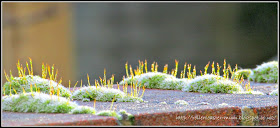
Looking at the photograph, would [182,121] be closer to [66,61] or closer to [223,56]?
[66,61]

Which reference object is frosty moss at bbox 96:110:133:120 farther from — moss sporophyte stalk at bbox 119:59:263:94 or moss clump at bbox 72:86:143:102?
moss sporophyte stalk at bbox 119:59:263:94

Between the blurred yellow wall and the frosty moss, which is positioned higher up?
the blurred yellow wall

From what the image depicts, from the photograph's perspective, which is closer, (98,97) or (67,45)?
(98,97)

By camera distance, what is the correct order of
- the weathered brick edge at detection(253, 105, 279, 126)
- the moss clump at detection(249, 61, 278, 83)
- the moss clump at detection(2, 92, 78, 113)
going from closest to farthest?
1. the moss clump at detection(2, 92, 78, 113)
2. the weathered brick edge at detection(253, 105, 279, 126)
3. the moss clump at detection(249, 61, 278, 83)

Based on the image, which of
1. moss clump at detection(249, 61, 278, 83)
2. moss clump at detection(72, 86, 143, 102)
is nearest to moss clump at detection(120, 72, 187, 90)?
moss clump at detection(72, 86, 143, 102)

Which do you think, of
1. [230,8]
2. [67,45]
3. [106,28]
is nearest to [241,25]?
[230,8]

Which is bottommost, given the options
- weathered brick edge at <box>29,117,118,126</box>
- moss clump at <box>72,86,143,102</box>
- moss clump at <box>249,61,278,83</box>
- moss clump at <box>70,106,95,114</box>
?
weathered brick edge at <box>29,117,118,126</box>

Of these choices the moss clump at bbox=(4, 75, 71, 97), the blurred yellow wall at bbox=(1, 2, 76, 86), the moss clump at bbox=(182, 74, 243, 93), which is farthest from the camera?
the blurred yellow wall at bbox=(1, 2, 76, 86)

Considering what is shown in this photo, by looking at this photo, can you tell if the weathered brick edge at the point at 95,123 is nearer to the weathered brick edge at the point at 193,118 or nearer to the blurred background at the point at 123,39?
the weathered brick edge at the point at 193,118

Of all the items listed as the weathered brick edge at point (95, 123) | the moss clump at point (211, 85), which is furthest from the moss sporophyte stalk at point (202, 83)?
the weathered brick edge at point (95, 123)
